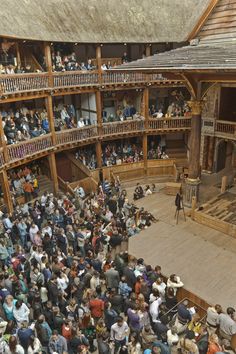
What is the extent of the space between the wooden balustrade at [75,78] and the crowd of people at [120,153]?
5115 mm

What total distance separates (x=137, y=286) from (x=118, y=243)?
123 inches

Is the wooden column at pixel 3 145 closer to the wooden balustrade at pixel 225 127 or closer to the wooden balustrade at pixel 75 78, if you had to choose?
the wooden balustrade at pixel 75 78

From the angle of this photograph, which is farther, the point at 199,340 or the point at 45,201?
the point at 45,201

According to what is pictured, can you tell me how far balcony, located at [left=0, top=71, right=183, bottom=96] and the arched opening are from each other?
521cm

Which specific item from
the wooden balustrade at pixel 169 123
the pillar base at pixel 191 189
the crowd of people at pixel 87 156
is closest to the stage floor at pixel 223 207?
the pillar base at pixel 191 189

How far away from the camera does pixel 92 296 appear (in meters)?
9.84

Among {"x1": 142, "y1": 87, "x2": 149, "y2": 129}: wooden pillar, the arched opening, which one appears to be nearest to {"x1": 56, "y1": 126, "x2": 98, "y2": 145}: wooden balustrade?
{"x1": 142, "y1": 87, "x2": 149, "y2": 129}: wooden pillar

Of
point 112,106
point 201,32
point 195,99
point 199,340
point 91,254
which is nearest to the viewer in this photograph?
point 199,340

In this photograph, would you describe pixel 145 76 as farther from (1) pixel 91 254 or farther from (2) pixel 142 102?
(1) pixel 91 254

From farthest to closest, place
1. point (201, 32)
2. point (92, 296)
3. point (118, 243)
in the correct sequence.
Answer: point (201, 32) → point (118, 243) → point (92, 296)

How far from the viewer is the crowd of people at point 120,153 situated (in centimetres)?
2356

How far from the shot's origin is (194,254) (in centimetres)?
1380

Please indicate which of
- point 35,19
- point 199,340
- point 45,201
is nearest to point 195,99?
point 45,201

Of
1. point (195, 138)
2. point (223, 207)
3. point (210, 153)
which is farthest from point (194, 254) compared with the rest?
point (210, 153)
